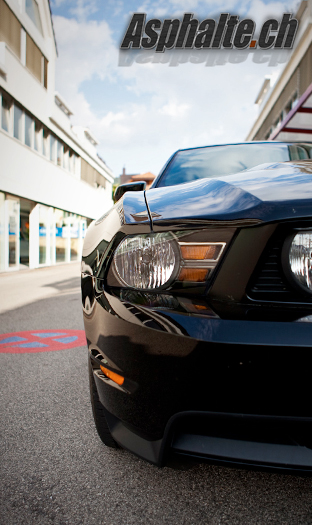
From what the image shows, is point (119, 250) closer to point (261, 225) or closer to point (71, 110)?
point (261, 225)

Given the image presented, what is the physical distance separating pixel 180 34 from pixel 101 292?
44.0 feet

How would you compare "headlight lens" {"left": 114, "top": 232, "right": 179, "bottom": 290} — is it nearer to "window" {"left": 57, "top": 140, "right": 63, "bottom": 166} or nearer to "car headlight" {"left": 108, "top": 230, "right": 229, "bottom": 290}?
"car headlight" {"left": 108, "top": 230, "right": 229, "bottom": 290}

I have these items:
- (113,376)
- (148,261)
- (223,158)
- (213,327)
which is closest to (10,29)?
(223,158)

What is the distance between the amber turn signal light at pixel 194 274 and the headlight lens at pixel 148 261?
28 mm

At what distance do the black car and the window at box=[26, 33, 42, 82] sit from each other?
612 inches

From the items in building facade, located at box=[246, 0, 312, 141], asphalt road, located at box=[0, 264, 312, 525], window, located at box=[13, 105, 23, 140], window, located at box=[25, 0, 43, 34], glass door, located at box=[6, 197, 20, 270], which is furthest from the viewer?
window, located at box=[25, 0, 43, 34]

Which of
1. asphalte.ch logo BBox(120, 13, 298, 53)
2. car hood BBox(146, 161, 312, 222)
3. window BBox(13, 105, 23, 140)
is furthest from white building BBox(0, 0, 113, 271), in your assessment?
car hood BBox(146, 161, 312, 222)

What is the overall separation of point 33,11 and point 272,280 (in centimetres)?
1804

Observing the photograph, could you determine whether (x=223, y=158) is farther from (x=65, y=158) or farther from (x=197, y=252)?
(x=65, y=158)

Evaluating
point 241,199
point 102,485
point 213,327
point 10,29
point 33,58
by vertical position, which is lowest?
point 102,485

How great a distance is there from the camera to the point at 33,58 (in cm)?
1459

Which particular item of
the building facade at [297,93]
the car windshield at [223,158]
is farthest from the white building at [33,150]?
the car windshield at [223,158]

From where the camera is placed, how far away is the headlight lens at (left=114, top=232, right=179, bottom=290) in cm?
109

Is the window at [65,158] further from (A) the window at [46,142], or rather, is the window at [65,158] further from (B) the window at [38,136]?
(B) the window at [38,136]
